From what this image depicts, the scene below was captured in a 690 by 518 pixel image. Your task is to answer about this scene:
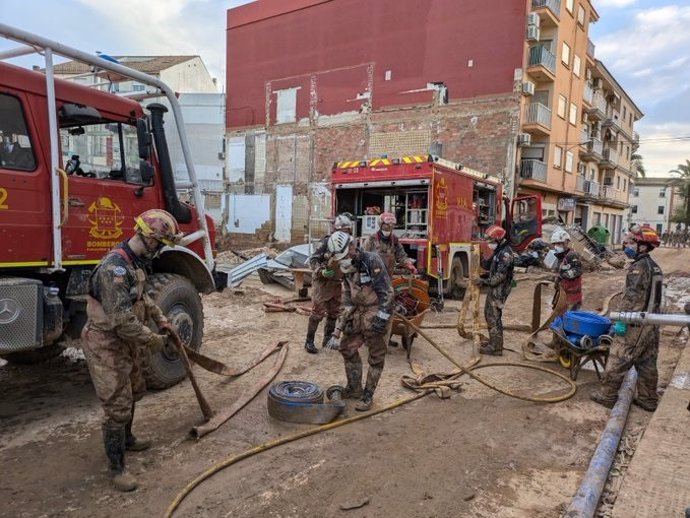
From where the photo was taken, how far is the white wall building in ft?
221

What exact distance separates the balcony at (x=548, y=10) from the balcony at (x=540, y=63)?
1374 millimetres

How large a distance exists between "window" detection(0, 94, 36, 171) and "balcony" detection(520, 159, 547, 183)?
22.9 m

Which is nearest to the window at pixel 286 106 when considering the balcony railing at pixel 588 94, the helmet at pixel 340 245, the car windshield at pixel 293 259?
the car windshield at pixel 293 259

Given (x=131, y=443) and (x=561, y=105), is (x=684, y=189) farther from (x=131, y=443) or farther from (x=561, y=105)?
(x=131, y=443)

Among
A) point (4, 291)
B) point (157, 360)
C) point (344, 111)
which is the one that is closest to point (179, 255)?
point (157, 360)

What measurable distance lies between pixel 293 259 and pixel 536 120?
16.2 meters

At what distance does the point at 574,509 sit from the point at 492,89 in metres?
21.8

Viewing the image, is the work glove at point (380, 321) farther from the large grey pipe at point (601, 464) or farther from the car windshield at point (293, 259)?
the car windshield at point (293, 259)

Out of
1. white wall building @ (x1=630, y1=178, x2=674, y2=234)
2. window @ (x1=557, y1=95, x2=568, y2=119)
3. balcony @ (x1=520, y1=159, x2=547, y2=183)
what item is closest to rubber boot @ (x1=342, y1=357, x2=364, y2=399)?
balcony @ (x1=520, y1=159, x2=547, y2=183)

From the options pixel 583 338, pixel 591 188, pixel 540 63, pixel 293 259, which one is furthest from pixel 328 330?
pixel 591 188

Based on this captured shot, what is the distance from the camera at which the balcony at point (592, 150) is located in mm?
31866

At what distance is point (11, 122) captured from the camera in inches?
158

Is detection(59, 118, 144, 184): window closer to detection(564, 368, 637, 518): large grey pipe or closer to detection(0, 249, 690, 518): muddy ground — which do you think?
detection(0, 249, 690, 518): muddy ground

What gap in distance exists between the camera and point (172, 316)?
17.0ft
